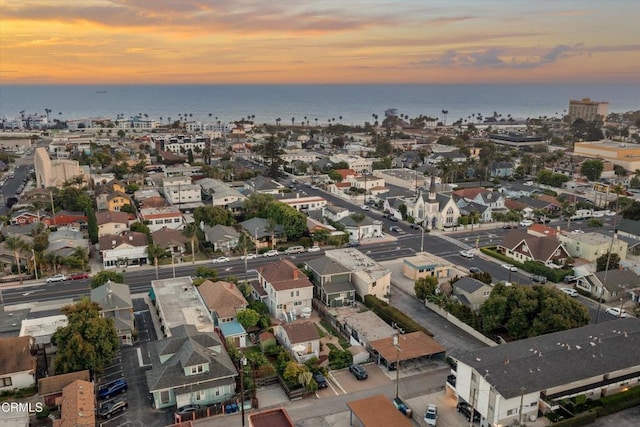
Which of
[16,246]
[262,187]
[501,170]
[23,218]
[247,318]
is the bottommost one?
[247,318]

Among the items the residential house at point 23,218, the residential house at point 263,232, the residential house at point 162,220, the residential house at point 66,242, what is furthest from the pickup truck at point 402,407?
the residential house at point 23,218

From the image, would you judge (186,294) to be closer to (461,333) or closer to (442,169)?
(461,333)

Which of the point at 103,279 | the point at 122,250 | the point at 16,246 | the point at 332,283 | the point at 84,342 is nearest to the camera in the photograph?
the point at 84,342

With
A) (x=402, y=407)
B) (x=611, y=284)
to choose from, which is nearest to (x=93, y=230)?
(x=402, y=407)

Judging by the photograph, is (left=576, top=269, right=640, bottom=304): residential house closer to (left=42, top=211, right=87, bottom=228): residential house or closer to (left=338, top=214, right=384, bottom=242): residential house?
(left=338, top=214, right=384, bottom=242): residential house

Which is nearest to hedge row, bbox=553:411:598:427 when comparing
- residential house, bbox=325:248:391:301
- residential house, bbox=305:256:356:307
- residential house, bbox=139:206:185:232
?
residential house, bbox=325:248:391:301

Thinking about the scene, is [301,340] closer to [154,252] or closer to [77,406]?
[77,406]

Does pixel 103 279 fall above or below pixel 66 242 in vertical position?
above
